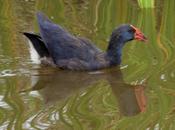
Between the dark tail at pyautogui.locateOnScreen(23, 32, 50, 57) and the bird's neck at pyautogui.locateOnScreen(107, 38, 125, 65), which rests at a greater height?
the dark tail at pyautogui.locateOnScreen(23, 32, 50, 57)

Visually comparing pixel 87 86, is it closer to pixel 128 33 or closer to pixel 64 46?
pixel 64 46

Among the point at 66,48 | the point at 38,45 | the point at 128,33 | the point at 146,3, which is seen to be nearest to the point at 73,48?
the point at 66,48

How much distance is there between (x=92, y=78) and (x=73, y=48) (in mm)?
636

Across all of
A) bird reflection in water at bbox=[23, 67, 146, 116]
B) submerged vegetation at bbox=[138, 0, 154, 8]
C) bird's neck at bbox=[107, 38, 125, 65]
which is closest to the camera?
bird reflection in water at bbox=[23, 67, 146, 116]

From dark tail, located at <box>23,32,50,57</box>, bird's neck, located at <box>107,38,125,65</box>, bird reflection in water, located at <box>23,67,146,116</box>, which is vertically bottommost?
bird reflection in water, located at <box>23,67,146,116</box>

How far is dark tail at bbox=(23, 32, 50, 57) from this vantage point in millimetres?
9271

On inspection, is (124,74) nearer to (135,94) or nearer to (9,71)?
(135,94)

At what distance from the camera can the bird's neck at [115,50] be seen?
30.6 feet

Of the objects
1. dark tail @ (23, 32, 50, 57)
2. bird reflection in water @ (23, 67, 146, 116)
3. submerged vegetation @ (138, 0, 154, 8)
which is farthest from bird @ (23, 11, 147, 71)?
submerged vegetation @ (138, 0, 154, 8)

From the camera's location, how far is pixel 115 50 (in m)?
9.41

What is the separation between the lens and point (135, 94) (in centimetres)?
822

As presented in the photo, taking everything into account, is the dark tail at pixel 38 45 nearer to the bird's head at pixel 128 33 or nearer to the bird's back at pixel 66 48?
the bird's back at pixel 66 48

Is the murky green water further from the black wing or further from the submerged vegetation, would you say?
the black wing

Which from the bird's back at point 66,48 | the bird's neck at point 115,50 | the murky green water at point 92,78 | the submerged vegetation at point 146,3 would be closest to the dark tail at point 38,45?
the bird's back at point 66,48
